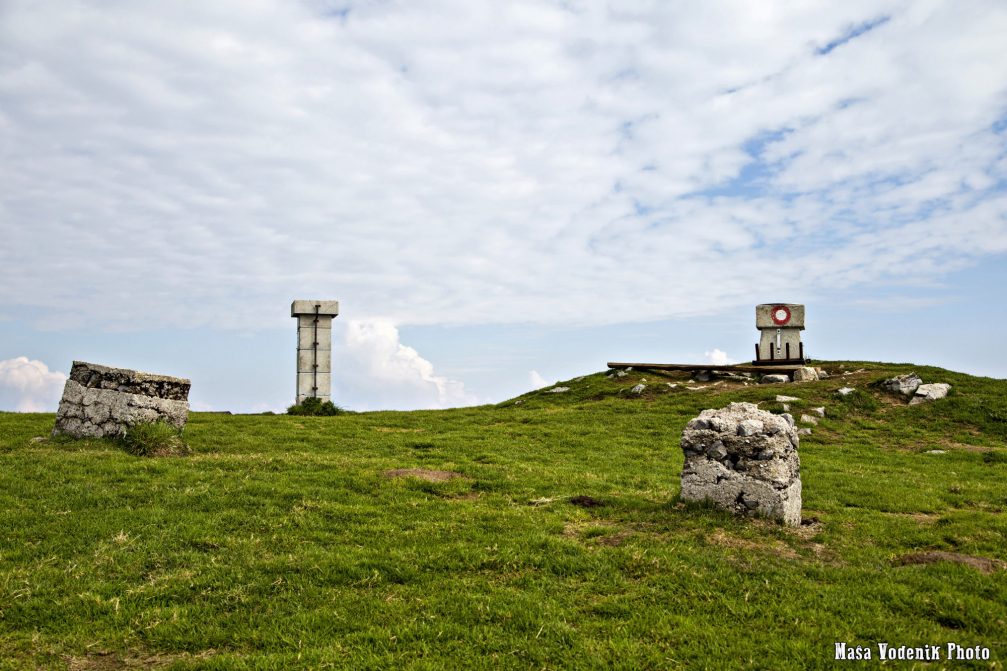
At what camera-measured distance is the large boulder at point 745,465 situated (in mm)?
14781

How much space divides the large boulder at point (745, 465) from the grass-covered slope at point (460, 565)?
0.61 meters

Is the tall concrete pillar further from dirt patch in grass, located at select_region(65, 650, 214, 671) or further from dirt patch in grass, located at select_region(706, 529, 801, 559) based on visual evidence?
dirt patch in grass, located at select_region(65, 650, 214, 671)

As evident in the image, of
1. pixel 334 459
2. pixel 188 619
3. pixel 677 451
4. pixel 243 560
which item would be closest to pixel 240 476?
pixel 334 459

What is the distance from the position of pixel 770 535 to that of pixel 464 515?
6299mm

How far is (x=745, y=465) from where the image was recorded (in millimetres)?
15164

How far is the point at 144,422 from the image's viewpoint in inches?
885

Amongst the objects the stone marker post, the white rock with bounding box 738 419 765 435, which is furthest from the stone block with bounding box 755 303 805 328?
the white rock with bounding box 738 419 765 435

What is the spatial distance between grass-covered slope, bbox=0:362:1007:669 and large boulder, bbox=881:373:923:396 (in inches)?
568

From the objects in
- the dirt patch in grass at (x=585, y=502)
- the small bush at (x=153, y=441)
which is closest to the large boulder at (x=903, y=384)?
the dirt patch in grass at (x=585, y=502)

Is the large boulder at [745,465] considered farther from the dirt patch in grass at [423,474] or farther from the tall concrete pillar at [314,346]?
the tall concrete pillar at [314,346]

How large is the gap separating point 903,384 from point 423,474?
3003 cm

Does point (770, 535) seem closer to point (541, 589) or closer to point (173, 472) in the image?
point (541, 589)

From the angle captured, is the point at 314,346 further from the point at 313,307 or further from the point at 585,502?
the point at 585,502

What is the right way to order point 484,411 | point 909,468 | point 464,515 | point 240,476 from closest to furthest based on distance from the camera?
point 464,515
point 240,476
point 909,468
point 484,411
